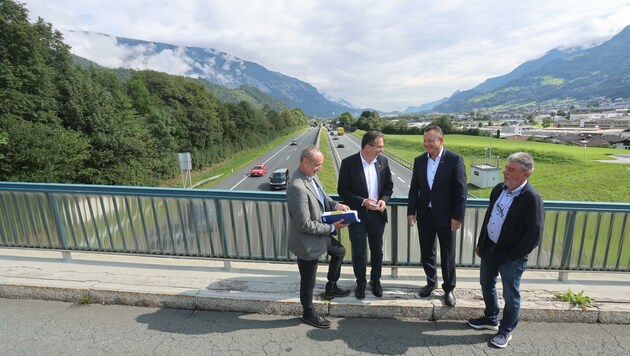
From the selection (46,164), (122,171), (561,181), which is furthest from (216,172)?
(561,181)

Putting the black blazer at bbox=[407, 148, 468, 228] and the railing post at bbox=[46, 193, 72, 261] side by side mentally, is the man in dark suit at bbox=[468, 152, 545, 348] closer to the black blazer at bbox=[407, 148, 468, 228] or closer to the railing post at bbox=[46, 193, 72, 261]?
the black blazer at bbox=[407, 148, 468, 228]

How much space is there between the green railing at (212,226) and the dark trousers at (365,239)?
558 millimetres

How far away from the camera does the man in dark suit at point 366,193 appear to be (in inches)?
144

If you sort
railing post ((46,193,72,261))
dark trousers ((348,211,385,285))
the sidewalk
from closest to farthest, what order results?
1. the sidewalk
2. dark trousers ((348,211,385,285))
3. railing post ((46,193,72,261))

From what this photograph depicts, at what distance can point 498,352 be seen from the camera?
3064 millimetres

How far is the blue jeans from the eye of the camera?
3.12 m

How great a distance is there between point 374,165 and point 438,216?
915 millimetres

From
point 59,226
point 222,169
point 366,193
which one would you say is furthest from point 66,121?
point 366,193

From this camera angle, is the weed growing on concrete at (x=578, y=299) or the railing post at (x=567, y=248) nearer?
the weed growing on concrete at (x=578, y=299)

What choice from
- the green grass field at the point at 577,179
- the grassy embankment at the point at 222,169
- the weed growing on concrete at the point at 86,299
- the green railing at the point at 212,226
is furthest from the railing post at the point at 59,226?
the green grass field at the point at 577,179

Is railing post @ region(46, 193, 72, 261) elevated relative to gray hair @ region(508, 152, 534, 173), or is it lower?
lower

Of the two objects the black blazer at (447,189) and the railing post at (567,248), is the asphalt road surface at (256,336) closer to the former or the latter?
the railing post at (567,248)

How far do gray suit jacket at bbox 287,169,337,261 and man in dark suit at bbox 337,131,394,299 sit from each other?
522mm

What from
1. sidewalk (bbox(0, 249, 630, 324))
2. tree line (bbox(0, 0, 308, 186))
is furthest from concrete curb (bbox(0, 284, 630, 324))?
tree line (bbox(0, 0, 308, 186))
